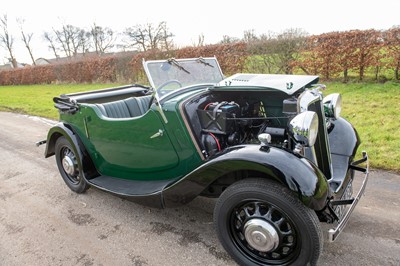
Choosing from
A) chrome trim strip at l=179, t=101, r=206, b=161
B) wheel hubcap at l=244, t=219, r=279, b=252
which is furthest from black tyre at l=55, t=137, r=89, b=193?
wheel hubcap at l=244, t=219, r=279, b=252

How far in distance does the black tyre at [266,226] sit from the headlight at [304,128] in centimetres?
40

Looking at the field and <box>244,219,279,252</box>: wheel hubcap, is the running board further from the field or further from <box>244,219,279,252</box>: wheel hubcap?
the field

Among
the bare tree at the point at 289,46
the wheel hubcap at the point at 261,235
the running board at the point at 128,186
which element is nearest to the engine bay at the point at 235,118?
the running board at the point at 128,186

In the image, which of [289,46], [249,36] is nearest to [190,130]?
[289,46]

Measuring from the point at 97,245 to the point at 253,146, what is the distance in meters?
1.72

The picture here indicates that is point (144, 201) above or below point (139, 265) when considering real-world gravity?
above

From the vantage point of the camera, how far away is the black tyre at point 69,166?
12.3 feet

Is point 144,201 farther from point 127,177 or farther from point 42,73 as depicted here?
point 42,73

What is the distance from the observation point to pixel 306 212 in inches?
80.0

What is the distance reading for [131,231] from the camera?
2943 mm

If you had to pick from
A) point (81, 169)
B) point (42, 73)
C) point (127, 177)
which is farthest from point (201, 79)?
point (42, 73)

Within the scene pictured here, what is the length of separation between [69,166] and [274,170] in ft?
9.26

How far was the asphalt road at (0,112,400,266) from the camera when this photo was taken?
2492 mm

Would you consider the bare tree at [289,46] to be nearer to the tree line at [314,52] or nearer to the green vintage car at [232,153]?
the tree line at [314,52]
